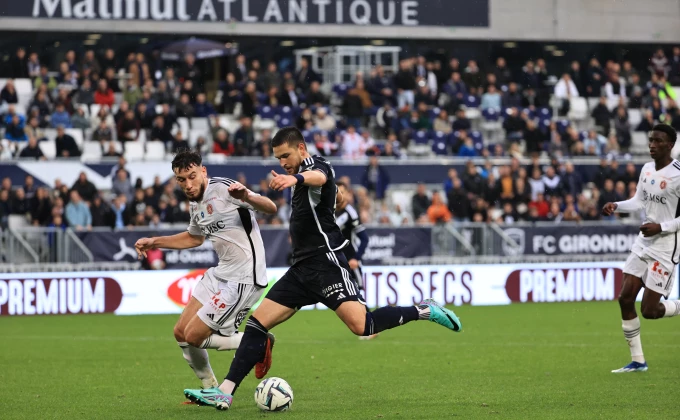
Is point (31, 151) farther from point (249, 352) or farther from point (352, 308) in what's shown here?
point (352, 308)

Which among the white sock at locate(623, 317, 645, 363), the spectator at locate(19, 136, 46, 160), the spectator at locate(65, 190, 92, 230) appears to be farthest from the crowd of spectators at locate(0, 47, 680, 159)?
the white sock at locate(623, 317, 645, 363)

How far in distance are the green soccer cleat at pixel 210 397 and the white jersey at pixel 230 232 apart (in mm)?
1096

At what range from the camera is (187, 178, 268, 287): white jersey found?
30.2ft

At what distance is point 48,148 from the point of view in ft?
81.9

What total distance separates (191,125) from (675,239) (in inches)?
724

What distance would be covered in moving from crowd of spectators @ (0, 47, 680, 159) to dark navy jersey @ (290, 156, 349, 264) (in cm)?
1690

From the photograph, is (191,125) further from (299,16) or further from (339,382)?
(339,382)

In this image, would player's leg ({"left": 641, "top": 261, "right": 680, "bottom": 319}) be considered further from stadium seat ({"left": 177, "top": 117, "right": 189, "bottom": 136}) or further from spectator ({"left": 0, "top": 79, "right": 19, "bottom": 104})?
spectator ({"left": 0, "top": 79, "right": 19, "bottom": 104})

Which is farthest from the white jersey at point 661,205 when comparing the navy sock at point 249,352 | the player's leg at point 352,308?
the navy sock at point 249,352

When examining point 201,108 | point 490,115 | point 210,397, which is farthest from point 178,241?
point 490,115

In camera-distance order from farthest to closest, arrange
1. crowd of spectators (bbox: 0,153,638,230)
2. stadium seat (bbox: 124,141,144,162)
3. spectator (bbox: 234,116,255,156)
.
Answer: spectator (bbox: 234,116,255,156) < stadium seat (bbox: 124,141,144,162) < crowd of spectators (bbox: 0,153,638,230)

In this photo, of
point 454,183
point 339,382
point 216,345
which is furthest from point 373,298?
point 216,345

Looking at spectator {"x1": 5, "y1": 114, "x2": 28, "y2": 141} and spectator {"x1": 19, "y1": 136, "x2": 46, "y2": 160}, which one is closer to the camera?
spectator {"x1": 19, "y1": 136, "x2": 46, "y2": 160}

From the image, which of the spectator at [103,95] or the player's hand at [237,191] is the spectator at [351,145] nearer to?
the spectator at [103,95]
